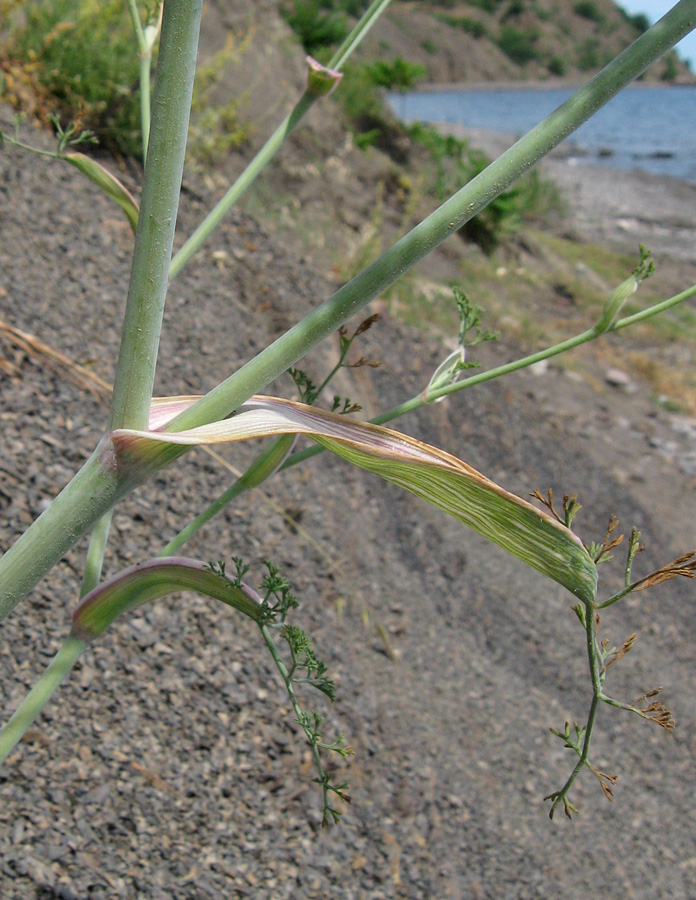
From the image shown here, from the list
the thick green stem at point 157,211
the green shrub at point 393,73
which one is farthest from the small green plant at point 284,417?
the green shrub at point 393,73

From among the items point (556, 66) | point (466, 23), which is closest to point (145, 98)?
point (466, 23)

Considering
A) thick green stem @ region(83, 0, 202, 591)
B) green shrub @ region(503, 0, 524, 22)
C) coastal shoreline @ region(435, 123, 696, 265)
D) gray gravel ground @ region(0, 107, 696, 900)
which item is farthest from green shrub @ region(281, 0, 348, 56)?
green shrub @ region(503, 0, 524, 22)

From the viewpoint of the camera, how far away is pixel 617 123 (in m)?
37.5

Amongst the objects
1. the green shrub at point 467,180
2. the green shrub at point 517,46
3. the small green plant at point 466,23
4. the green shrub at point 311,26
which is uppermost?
the green shrub at point 517,46

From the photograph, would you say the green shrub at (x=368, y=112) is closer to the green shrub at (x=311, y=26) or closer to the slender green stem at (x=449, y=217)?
the green shrub at (x=311, y=26)

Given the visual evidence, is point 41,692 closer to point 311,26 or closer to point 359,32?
point 359,32

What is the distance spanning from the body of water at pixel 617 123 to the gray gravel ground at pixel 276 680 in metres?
10.9

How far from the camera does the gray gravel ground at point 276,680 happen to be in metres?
1.39

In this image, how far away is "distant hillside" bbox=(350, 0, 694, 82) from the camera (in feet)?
207

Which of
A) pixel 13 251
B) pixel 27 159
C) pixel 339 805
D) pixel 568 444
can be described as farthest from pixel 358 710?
pixel 568 444

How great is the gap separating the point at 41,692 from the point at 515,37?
81744mm

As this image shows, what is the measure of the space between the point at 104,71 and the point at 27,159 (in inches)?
29.9

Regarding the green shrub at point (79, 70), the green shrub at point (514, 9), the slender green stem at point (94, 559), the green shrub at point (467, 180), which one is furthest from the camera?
the green shrub at point (514, 9)

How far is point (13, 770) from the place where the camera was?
1.29 meters
